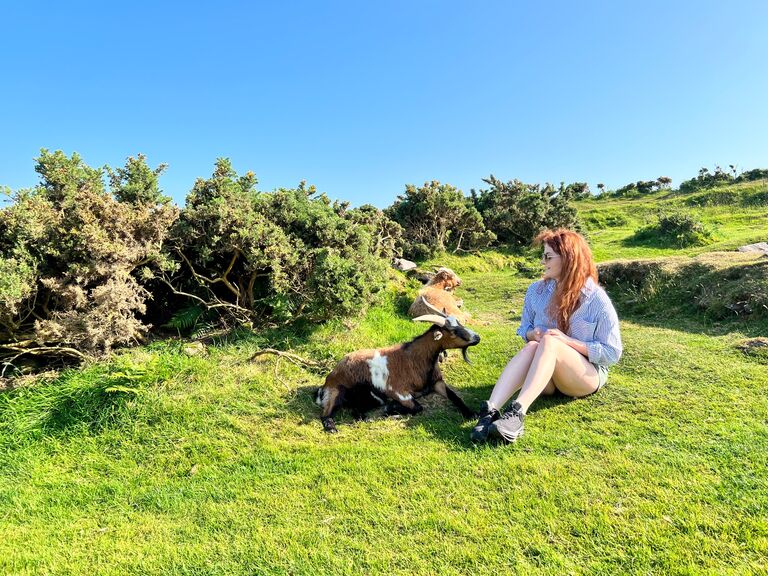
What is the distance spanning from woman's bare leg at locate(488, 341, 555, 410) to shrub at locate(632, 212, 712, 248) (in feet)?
47.5

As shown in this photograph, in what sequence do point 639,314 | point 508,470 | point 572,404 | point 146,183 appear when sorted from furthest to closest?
point 639,314 < point 146,183 < point 572,404 < point 508,470

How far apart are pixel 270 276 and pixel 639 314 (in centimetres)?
737

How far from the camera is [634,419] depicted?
154 inches

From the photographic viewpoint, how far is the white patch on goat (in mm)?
4695

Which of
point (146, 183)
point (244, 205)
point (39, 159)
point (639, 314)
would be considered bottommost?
point (639, 314)

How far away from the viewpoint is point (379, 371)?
15.6 feet

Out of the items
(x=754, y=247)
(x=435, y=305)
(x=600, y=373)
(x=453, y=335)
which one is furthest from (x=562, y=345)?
(x=754, y=247)

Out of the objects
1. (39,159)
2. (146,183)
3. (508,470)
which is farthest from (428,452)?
(39,159)

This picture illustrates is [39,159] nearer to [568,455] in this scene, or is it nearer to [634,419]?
[568,455]

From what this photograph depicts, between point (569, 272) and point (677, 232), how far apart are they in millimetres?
14839

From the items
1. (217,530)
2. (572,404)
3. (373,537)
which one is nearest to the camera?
(373,537)

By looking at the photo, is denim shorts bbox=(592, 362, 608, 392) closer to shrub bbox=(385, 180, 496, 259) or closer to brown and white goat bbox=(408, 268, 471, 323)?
brown and white goat bbox=(408, 268, 471, 323)

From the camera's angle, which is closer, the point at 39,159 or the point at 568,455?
the point at 568,455

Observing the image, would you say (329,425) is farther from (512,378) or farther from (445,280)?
(445,280)
